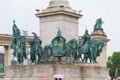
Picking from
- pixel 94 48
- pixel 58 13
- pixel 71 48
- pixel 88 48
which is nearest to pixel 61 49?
pixel 71 48

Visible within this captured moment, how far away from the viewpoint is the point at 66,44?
30203 millimetres

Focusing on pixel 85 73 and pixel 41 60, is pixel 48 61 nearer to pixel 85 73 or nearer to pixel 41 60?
pixel 41 60

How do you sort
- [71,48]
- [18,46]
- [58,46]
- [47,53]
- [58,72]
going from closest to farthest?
[58,72] → [71,48] → [58,46] → [47,53] → [18,46]

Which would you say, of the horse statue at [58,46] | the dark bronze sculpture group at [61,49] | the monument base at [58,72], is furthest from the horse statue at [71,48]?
the monument base at [58,72]

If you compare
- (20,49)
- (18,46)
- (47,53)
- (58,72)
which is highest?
(18,46)

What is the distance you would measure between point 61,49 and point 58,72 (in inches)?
116

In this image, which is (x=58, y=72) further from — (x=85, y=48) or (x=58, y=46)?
(x=85, y=48)

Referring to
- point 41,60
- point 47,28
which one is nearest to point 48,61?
point 41,60

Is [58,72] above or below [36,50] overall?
below

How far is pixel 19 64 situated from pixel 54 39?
3424 millimetres

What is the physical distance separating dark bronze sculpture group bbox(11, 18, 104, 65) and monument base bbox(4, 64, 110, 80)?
3.50 ft

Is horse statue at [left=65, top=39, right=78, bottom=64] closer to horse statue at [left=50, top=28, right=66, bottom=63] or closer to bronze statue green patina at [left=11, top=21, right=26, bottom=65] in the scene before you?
horse statue at [left=50, top=28, right=66, bottom=63]

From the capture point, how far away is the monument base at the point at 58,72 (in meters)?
27.8

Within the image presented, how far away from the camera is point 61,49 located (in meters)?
30.2
